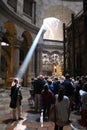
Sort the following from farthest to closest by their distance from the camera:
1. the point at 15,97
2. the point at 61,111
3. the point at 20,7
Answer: the point at 20,7
the point at 15,97
the point at 61,111

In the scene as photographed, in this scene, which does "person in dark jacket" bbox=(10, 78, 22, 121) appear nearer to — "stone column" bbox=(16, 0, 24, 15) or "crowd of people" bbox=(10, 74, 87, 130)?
"crowd of people" bbox=(10, 74, 87, 130)

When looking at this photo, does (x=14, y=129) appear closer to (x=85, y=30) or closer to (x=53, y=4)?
(x=85, y=30)

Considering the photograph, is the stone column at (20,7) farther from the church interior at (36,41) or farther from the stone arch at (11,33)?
the stone arch at (11,33)

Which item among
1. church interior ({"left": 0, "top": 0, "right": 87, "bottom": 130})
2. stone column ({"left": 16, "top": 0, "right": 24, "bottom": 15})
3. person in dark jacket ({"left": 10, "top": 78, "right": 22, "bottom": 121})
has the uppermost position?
stone column ({"left": 16, "top": 0, "right": 24, "bottom": 15})

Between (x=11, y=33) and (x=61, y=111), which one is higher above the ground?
(x=11, y=33)

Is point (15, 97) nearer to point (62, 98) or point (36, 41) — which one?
point (62, 98)

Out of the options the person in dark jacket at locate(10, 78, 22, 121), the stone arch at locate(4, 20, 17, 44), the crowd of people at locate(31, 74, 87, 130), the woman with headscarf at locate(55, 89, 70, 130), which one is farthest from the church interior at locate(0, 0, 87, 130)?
the woman with headscarf at locate(55, 89, 70, 130)

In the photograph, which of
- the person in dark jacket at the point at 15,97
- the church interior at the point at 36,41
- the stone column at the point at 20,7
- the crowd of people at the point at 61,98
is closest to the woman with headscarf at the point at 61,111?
the crowd of people at the point at 61,98

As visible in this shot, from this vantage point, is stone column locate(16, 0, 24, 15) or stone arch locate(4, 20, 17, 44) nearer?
stone arch locate(4, 20, 17, 44)

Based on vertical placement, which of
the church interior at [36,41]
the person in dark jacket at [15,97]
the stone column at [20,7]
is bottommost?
the person in dark jacket at [15,97]

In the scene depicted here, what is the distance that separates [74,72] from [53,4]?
21338 mm

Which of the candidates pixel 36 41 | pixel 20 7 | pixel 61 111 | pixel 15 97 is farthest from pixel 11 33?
pixel 61 111

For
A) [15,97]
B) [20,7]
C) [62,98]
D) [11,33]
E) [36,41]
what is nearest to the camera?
[62,98]

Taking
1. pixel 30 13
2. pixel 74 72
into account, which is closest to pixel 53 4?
pixel 30 13
